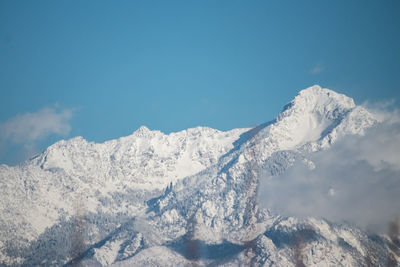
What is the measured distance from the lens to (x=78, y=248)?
2398 inches

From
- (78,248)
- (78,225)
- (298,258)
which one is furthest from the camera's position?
(78,225)

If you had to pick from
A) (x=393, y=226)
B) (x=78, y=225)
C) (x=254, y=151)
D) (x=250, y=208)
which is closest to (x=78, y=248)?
(x=78, y=225)

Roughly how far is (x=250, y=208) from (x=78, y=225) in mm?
22822

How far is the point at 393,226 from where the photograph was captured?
5225cm

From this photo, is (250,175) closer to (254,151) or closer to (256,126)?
(254,151)

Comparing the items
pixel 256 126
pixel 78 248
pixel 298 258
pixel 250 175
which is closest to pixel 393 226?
pixel 298 258

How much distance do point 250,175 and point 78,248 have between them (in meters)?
23.5

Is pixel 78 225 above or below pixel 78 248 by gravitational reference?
above

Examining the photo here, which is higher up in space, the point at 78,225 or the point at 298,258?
the point at 78,225

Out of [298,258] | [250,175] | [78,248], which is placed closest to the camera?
[250,175]

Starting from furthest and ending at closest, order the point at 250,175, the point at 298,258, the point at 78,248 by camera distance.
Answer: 1. the point at 78,248
2. the point at 298,258
3. the point at 250,175

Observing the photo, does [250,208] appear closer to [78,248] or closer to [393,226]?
[393,226]

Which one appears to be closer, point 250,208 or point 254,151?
point 254,151

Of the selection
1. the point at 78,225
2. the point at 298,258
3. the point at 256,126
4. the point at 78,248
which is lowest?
the point at 298,258
